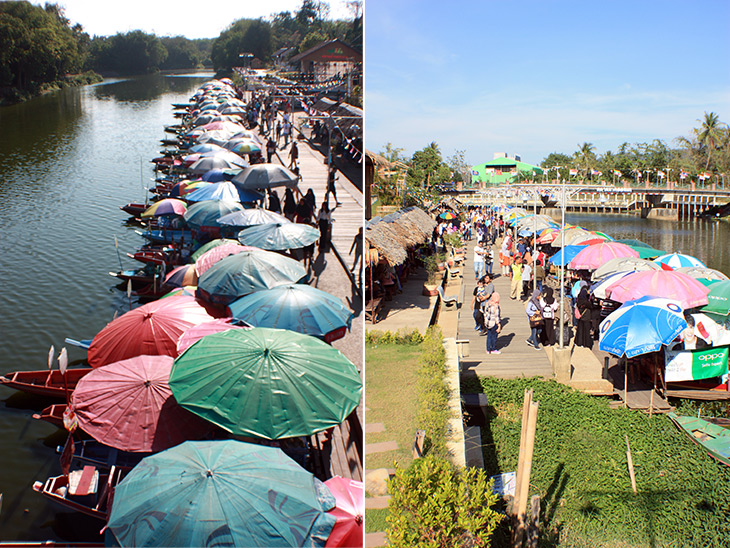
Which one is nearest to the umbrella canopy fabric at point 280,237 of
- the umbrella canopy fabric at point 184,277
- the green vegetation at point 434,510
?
the umbrella canopy fabric at point 184,277

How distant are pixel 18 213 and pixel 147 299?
10.4 meters

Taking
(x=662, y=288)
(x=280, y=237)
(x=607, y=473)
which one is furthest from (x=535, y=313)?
(x=280, y=237)

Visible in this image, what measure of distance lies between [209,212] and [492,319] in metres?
8.25

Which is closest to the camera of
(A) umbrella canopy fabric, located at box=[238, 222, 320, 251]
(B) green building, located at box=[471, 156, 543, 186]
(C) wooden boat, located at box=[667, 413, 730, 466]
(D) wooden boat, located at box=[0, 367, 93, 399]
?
(C) wooden boat, located at box=[667, 413, 730, 466]

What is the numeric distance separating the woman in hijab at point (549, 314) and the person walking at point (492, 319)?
1097mm

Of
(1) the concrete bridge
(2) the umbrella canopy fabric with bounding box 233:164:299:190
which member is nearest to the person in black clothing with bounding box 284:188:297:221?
(2) the umbrella canopy fabric with bounding box 233:164:299:190

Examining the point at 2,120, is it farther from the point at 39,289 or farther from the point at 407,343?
the point at 407,343

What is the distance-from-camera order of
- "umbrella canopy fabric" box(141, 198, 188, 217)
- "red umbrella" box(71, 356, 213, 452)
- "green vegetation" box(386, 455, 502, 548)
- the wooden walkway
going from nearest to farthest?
"green vegetation" box(386, 455, 502, 548) < "red umbrella" box(71, 356, 213, 452) < the wooden walkway < "umbrella canopy fabric" box(141, 198, 188, 217)

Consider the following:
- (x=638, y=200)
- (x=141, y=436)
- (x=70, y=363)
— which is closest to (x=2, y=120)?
(x=70, y=363)

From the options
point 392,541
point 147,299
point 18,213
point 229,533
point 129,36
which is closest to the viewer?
point 229,533

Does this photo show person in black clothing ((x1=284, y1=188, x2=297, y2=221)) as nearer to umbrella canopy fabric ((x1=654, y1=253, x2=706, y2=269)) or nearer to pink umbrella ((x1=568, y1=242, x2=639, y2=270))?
pink umbrella ((x1=568, y1=242, x2=639, y2=270))

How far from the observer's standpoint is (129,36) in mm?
15992

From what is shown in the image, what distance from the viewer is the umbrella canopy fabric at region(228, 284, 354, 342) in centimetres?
880

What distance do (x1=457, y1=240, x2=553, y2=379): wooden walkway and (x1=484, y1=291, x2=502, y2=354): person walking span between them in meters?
0.24
